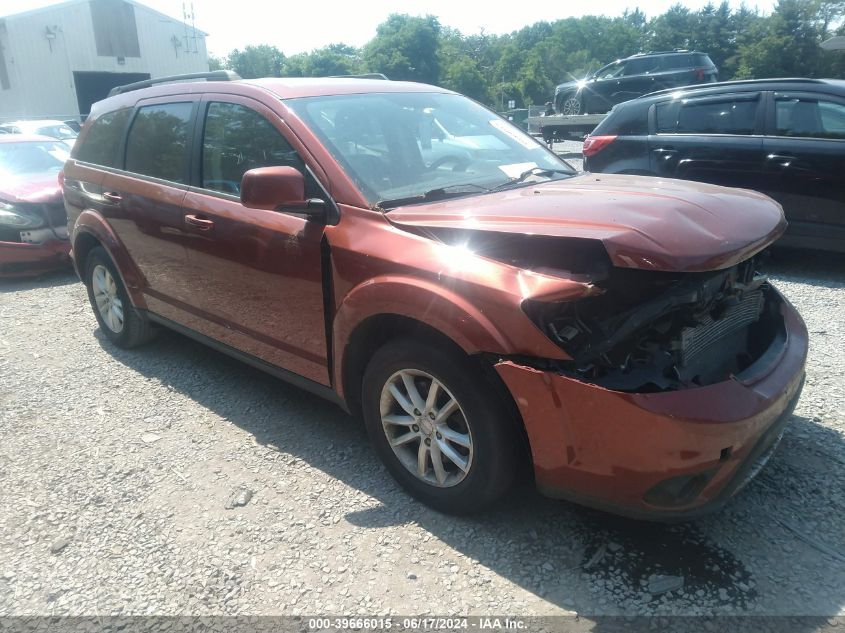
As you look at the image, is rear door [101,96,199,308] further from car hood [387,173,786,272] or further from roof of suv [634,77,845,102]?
roof of suv [634,77,845,102]

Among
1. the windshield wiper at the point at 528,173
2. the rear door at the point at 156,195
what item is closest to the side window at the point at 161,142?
the rear door at the point at 156,195

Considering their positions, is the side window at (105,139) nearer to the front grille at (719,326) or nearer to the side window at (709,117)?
the front grille at (719,326)

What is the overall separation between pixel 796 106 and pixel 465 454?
531cm

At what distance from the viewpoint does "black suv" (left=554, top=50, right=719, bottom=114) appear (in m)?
16.4

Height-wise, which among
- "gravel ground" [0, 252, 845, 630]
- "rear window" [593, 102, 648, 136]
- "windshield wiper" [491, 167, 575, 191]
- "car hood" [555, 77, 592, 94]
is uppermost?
"car hood" [555, 77, 592, 94]

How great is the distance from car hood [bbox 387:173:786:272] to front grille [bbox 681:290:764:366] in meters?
0.31

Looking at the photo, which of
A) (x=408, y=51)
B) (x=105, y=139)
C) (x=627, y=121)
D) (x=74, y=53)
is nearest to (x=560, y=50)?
(x=408, y=51)

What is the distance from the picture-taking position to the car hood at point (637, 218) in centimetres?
223

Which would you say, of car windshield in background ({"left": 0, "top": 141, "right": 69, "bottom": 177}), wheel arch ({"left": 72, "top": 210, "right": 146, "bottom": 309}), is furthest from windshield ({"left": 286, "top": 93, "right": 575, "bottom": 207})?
car windshield in background ({"left": 0, "top": 141, "right": 69, "bottom": 177})

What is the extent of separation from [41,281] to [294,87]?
560cm

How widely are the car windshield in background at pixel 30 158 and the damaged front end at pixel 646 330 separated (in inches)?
338

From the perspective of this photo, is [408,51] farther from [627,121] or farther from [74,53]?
[627,121]

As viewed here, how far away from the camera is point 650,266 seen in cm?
218

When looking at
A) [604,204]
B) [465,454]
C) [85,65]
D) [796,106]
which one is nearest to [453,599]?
[465,454]
